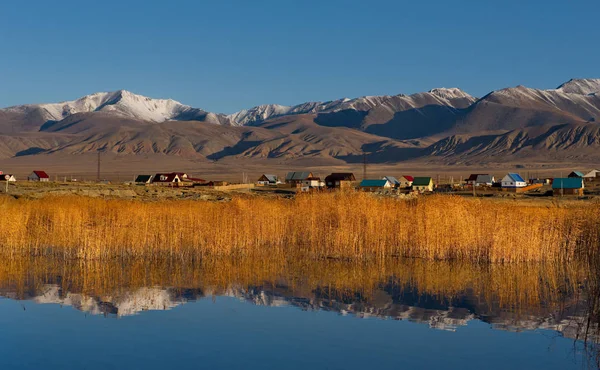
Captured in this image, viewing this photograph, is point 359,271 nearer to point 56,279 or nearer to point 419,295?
point 419,295

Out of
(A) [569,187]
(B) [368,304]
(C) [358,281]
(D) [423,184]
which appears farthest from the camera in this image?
(D) [423,184]

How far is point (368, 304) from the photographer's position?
19.3m

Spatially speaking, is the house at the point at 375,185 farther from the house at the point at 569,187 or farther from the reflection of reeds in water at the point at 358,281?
the reflection of reeds in water at the point at 358,281

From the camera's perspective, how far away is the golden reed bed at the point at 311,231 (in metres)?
25.7

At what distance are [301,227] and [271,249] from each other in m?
1.67

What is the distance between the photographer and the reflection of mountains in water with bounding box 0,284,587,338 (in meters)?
17.3

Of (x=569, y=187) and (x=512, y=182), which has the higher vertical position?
(x=512, y=182)

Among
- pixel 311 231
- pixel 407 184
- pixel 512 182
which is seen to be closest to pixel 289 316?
pixel 311 231

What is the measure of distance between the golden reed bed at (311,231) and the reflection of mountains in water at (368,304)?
5.21 metres

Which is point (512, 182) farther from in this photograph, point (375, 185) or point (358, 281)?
point (358, 281)

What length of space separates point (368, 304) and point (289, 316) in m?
2.57

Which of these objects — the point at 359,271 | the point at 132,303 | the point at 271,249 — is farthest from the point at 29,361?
the point at 271,249

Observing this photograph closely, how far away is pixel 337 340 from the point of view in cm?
1557

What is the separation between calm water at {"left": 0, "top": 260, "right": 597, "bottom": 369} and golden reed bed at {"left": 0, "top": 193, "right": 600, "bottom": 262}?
4.65 feet
